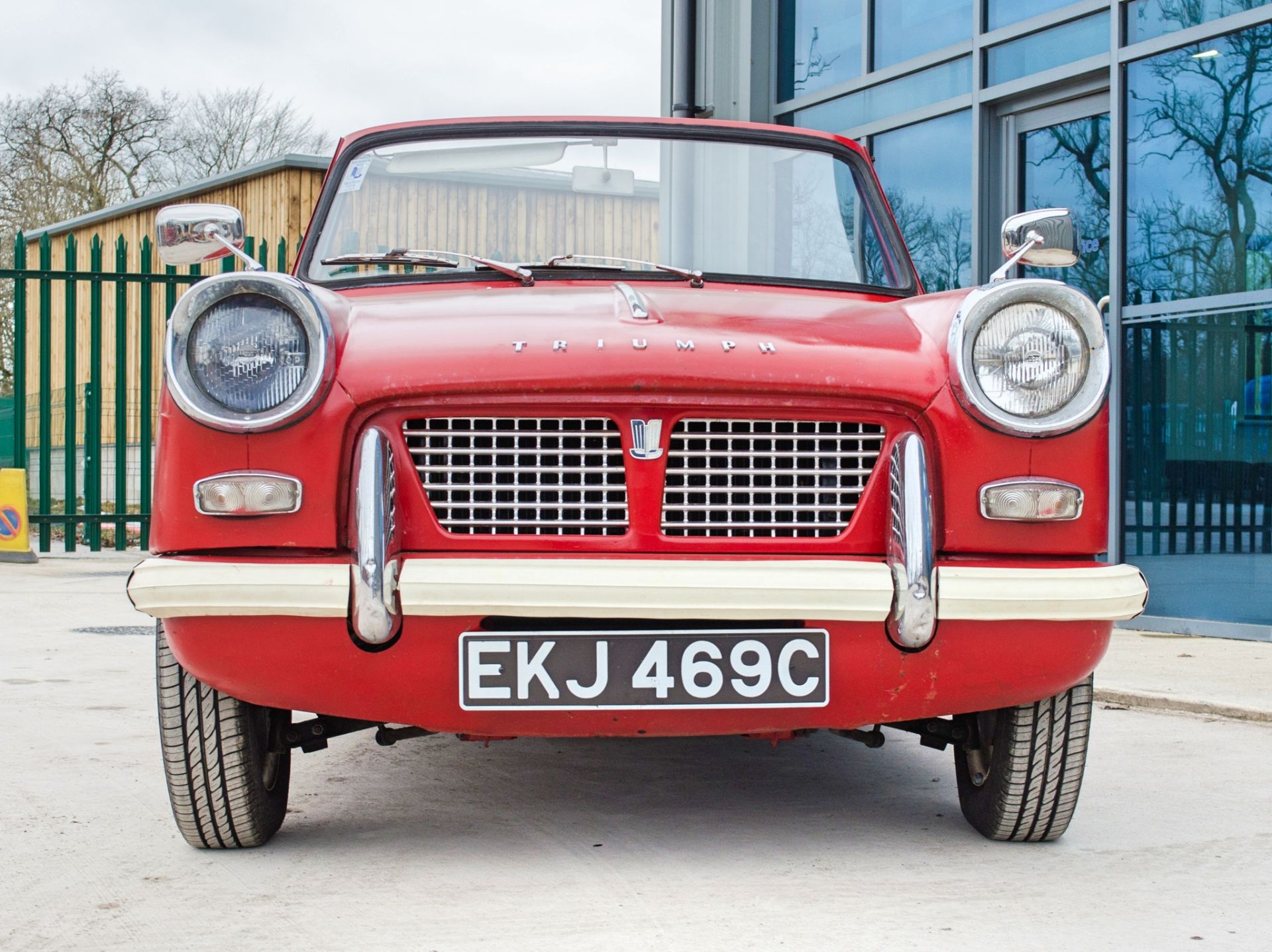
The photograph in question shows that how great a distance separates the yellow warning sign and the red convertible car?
914 cm

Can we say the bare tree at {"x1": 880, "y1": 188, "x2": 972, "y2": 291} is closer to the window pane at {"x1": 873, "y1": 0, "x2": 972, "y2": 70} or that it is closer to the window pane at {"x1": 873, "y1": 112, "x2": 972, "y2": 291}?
the window pane at {"x1": 873, "y1": 112, "x2": 972, "y2": 291}

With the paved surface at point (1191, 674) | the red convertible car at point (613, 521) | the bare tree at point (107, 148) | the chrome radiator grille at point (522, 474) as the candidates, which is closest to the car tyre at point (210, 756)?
the red convertible car at point (613, 521)

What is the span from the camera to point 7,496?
37.8 feet

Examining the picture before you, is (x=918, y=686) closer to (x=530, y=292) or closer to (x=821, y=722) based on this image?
(x=821, y=722)

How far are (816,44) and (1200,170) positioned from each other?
373 cm

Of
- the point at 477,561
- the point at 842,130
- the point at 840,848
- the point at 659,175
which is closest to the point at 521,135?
the point at 659,175

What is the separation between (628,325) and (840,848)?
122cm

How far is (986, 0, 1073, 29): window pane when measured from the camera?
8547 mm

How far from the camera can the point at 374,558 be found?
2709 millimetres

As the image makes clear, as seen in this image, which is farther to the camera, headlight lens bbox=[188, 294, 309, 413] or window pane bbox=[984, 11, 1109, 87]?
window pane bbox=[984, 11, 1109, 87]

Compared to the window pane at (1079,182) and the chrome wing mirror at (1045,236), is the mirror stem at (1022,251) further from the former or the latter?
the window pane at (1079,182)

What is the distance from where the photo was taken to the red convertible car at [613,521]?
2750mm

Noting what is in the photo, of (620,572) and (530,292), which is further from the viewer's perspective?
(530,292)

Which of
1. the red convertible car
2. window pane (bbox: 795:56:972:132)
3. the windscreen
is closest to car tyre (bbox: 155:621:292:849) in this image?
the red convertible car
